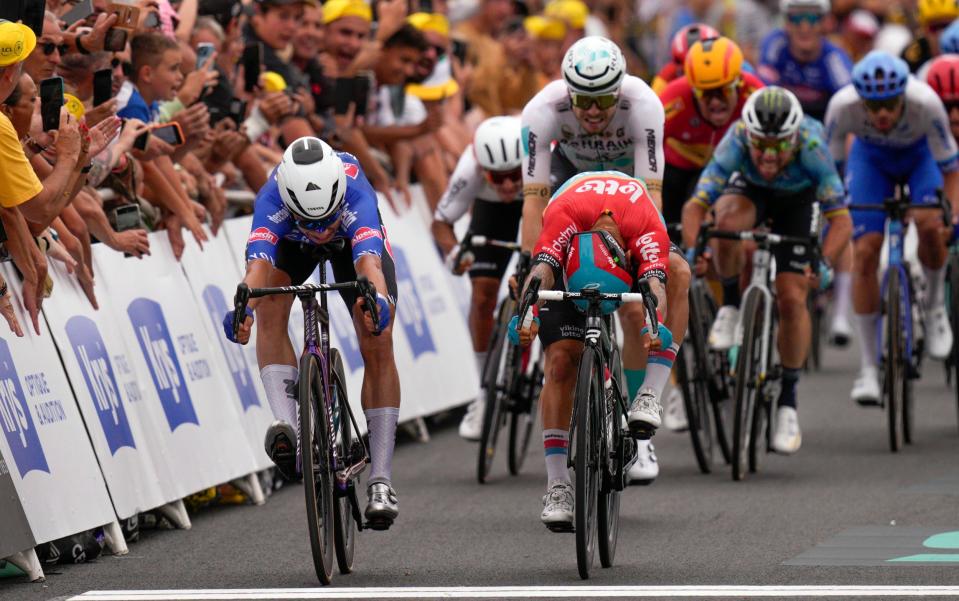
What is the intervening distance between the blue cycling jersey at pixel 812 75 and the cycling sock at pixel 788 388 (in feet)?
19.6

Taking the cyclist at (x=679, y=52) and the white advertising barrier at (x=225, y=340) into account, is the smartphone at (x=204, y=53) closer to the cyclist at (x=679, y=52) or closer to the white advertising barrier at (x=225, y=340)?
Result: the white advertising barrier at (x=225, y=340)

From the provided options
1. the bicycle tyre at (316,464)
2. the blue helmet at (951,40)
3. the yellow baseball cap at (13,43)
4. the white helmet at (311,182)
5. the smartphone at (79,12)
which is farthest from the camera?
the blue helmet at (951,40)

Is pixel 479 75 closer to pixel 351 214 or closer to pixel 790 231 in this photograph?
pixel 790 231

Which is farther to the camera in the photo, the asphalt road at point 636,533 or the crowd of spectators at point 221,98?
the crowd of spectators at point 221,98

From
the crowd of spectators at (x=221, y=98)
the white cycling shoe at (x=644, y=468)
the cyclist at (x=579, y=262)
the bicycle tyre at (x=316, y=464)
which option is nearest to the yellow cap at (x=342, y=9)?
the crowd of spectators at (x=221, y=98)

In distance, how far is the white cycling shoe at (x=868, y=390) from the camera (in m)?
13.2

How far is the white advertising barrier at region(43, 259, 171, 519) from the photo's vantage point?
9.61m

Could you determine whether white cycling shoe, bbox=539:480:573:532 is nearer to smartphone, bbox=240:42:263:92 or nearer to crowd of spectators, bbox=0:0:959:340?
crowd of spectators, bbox=0:0:959:340

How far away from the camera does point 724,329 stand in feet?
38.9

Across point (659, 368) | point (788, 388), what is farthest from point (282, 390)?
point (788, 388)

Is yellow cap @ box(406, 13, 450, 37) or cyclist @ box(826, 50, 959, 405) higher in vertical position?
yellow cap @ box(406, 13, 450, 37)

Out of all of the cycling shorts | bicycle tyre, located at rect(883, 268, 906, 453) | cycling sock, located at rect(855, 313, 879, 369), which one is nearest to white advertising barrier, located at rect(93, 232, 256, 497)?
bicycle tyre, located at rect(883, 268, 906, 453)

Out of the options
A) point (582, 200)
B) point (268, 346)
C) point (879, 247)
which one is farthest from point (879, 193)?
point (268, 346)

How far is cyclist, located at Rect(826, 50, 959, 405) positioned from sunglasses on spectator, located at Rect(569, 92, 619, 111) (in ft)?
11.0
